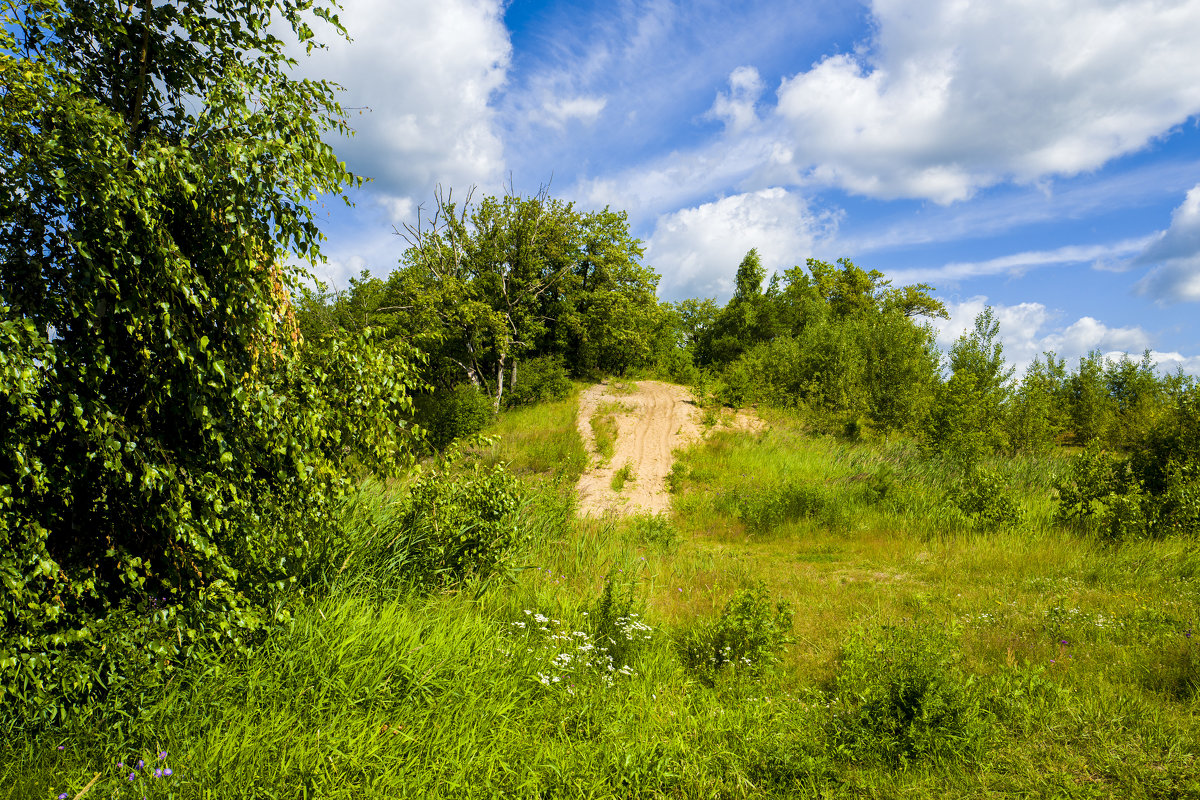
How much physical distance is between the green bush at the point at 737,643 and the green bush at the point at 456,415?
44.7ft

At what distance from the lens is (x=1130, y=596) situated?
680cm

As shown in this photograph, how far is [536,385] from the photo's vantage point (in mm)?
24000

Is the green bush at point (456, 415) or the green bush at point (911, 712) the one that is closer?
the green bush at point (911, 712)

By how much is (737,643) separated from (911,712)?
1.54 meters

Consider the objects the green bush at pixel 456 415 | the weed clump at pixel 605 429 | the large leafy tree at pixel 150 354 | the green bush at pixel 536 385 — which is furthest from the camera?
the green bush at pixel 536 385

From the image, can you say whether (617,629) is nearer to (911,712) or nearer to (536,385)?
(911,712)

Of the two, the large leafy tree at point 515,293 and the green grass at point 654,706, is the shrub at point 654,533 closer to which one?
the green grass at point 654,706

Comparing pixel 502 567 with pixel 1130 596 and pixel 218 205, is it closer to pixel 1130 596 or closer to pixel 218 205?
pixel 218 205

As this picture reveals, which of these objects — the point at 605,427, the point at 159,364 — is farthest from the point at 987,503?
the point at 159,364

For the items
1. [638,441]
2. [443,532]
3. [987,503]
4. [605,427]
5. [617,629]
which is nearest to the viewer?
[617,629]

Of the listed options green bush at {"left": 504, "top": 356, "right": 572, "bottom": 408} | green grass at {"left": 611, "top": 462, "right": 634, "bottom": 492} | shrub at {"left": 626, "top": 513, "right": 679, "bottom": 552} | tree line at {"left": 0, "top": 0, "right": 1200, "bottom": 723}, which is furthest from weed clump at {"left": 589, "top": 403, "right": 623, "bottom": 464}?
tree line at {"left": 0, "top": 0, "right": 1200, "bottom": 723}

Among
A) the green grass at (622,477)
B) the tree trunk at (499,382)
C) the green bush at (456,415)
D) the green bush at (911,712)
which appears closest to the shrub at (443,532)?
the green bush at (911,712)

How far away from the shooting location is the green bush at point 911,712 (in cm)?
385

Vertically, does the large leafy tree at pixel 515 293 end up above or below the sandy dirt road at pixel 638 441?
above
